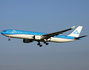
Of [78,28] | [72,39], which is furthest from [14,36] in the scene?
[78,28]

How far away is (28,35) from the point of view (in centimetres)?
6244

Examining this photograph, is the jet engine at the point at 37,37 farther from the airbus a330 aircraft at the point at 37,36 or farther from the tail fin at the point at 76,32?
the tail fin at the point at 76,32

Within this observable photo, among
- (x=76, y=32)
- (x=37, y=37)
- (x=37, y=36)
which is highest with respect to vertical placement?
(x=76, y=32)

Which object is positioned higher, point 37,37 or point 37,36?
point 37,36

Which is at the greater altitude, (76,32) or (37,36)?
(76,32)

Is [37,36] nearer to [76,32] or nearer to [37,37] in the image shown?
[37,37]

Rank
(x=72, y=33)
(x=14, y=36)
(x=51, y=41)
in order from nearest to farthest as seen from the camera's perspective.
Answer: (x=14, y=36)
(x=51, y=41)
(x=72, y=33)

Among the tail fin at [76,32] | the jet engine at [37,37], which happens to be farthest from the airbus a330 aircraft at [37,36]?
the tail fin at [76,32]

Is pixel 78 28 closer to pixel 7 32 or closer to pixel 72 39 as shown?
pixel 72 39

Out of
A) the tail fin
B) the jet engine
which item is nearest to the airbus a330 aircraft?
the jet engine

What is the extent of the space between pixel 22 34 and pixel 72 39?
1912 centimetres

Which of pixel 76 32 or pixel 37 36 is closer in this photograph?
pixel 37 36

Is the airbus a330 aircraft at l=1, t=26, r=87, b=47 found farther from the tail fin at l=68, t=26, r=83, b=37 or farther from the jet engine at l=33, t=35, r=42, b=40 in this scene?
the tail fin at l=68, t=26, r=83, b=37

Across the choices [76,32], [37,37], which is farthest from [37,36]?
[76,32]
